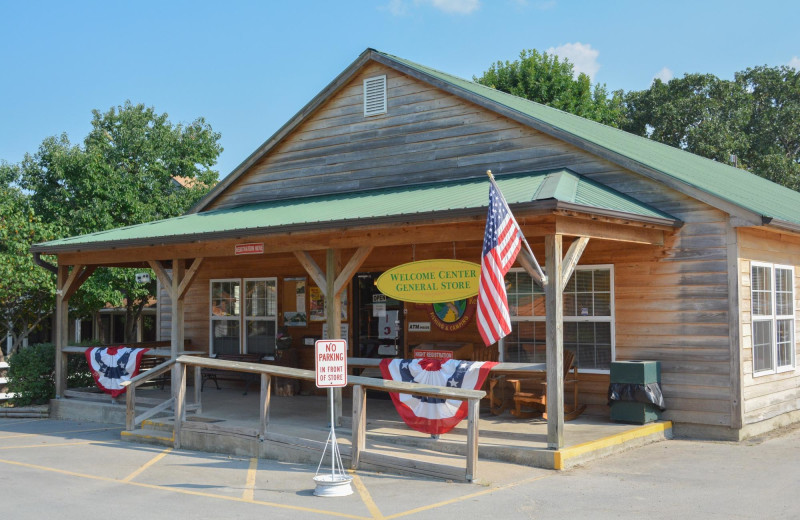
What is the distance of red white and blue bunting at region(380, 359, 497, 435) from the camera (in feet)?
31.4

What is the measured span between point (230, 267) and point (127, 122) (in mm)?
14237

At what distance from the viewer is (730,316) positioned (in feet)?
35.8

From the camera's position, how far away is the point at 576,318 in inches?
478

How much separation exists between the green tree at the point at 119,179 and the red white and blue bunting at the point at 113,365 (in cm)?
Result: 1057

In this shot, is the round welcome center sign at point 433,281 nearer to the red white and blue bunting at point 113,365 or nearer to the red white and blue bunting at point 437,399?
the red white and blue bunting at point 437,399

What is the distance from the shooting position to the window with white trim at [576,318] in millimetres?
11926

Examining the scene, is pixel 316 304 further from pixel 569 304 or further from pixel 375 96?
pixel 569 304

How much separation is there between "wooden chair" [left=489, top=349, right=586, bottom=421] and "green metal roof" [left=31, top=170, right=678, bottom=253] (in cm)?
243

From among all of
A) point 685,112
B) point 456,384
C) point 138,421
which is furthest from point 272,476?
point 685,112

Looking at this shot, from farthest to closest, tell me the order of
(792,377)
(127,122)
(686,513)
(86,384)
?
(127,122) → (86,384) → (792,377) → (686,513)

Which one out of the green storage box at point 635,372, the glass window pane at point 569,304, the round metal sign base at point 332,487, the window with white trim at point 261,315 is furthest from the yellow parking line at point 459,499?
the window with white trim at point 261,315

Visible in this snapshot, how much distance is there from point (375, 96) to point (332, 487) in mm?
8707

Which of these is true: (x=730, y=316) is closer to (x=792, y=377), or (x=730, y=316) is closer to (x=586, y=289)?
(x=586, y=289)

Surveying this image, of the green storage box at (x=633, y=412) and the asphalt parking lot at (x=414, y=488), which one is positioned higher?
the green storage box at (x=633, y=412)
